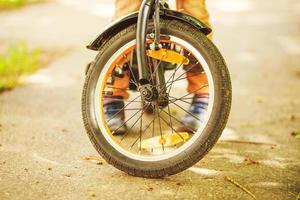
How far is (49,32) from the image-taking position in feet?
23.9

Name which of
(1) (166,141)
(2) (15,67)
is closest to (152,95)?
(1) (166,141)

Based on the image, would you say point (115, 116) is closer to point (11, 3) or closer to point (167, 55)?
point (167, 55)

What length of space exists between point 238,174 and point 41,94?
2.20 meters

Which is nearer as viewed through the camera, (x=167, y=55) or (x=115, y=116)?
(x=167, y=55)

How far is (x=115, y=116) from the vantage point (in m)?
3.48

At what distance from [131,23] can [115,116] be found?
2.96 ft

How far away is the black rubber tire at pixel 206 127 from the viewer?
2561 mm

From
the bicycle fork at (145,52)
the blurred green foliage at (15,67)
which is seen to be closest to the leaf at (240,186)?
the bicycle fork at (145,52)

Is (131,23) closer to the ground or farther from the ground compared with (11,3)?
closer to the ground

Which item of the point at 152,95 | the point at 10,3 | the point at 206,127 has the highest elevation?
the point at 10,3

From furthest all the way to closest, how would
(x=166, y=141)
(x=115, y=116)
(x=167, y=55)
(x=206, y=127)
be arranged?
1. (x=115, y=116)
2. (x=166, y=141)
3. (x=167, y=55)
4. (x=206, y=127)

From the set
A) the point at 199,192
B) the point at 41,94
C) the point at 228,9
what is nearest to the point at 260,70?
the point at 41,94

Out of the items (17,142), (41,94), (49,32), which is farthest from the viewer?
(49,32)

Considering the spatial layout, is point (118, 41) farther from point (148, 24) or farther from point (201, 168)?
point (201, 168)
